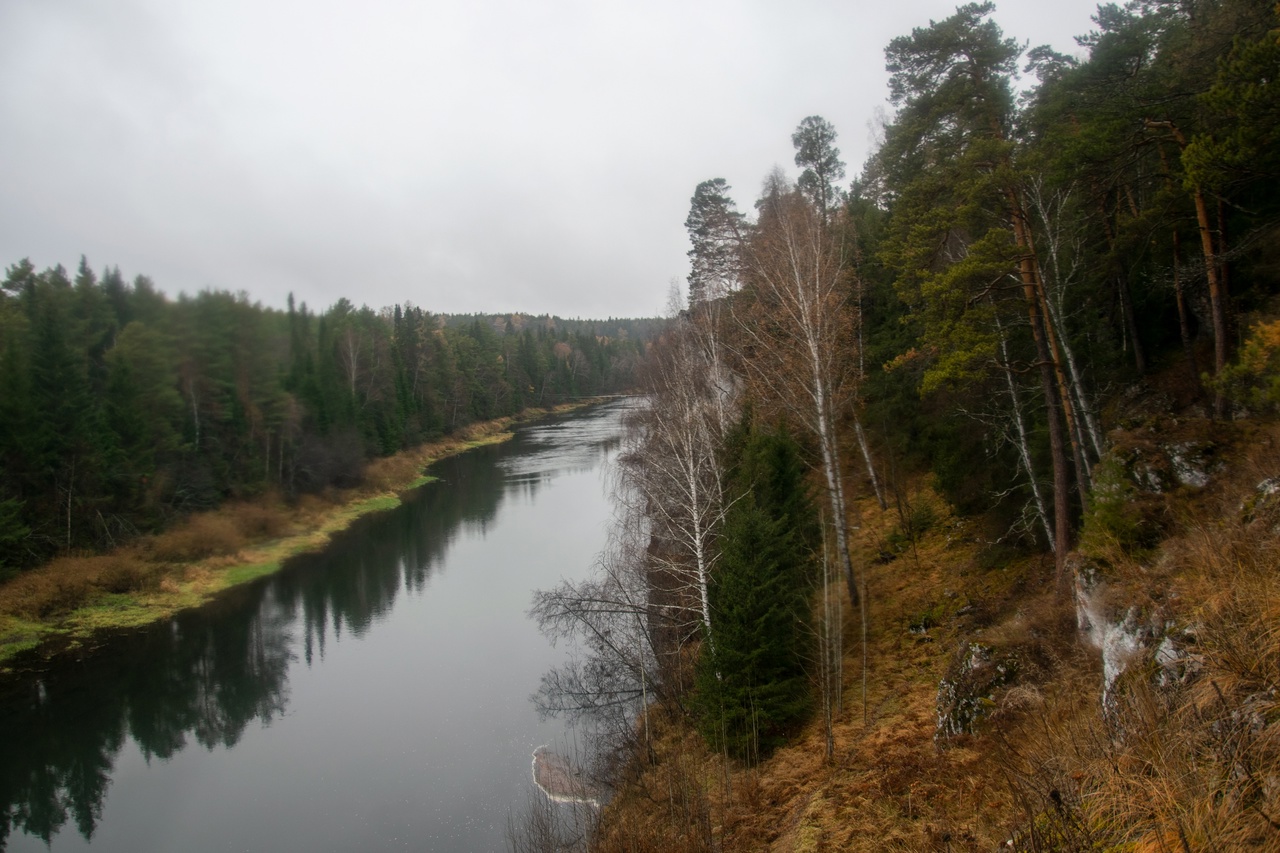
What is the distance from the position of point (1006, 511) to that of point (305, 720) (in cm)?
1697

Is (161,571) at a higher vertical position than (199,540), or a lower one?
lower

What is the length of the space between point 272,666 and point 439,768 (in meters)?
8.58

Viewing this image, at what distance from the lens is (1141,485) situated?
7512 mm

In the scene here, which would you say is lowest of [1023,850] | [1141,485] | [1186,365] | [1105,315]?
[1023,850]

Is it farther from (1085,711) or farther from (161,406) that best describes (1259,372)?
(161,406)

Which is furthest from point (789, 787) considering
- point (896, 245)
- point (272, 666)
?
point (272, 666)

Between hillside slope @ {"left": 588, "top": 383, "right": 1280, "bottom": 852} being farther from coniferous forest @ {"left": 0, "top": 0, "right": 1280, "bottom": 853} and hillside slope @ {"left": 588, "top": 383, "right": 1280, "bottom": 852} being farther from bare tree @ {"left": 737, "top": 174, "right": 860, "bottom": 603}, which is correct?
bare tree @ {"left": 737, "top": 174, "right": 860, "bottom": 603}

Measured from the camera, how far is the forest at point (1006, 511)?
4402 millimetres

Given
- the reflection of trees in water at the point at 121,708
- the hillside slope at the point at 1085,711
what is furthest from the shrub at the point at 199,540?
the hillside slope at the point at 1085,711

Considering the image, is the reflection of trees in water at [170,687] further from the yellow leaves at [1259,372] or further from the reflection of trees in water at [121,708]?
the yellow leaves at [1259,372]

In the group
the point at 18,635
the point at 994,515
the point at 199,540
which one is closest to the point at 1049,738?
the point at 994,515

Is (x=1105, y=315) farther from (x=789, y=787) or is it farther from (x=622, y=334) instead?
(x=622, y=334)

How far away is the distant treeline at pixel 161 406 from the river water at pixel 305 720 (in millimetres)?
7559

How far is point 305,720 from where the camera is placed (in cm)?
1695
